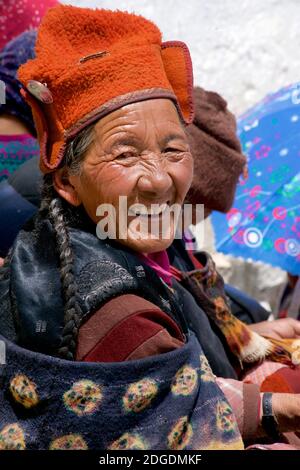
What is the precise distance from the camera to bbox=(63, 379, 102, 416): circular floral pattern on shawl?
4.71ft

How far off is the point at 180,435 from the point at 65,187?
712mm

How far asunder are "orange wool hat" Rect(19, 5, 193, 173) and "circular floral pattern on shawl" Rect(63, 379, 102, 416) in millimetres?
579

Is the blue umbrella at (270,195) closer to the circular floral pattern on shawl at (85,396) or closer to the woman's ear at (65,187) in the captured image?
the woman's ear at (65,187)

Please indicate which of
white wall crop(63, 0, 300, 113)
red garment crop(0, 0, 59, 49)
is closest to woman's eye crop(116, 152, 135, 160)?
red garment crop(0, 0, 59, 49)

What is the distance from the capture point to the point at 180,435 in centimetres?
149

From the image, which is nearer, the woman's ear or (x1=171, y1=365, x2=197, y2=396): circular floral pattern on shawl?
(x1=171, y1=365, x2=197, y2=396): circular floral pattern on shawl

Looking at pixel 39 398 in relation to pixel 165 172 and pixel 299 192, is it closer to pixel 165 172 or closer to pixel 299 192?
pixel 165 172

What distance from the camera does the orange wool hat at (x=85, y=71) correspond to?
1.59 meters

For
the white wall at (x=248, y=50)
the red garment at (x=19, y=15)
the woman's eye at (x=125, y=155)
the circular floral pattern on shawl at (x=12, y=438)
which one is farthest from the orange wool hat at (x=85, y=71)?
the white wall at (x=248, y=50)

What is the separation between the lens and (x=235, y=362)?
2264 mm

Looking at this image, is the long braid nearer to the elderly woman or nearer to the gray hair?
the elderly woman

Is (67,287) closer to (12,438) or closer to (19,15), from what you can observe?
(12,438)

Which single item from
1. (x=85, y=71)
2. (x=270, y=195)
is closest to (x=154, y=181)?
(x=85, y=71)

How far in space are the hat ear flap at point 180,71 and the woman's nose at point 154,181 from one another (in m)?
0.23
